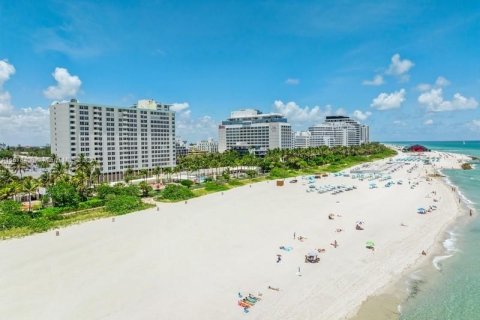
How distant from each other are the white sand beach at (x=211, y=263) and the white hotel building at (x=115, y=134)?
185 ft

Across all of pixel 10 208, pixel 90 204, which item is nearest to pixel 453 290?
pixel 10 208

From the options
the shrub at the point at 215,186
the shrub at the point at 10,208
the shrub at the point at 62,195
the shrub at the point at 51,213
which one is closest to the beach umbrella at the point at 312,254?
the shrub at the point at 51,213

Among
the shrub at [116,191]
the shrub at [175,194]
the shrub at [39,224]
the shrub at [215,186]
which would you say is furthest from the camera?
the shrub at [215,186]

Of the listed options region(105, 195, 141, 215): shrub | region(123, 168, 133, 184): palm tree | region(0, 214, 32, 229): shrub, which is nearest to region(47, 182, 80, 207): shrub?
region(105, 195, 141, 215): shrub

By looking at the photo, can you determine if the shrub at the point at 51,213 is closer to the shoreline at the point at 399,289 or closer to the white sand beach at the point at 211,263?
the white sand beach at the point at 211,263

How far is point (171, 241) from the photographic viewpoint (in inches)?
1838

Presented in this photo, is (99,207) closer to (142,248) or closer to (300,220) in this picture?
(142,248)

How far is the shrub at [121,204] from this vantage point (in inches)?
2621

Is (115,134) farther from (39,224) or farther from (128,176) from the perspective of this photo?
(39,224)

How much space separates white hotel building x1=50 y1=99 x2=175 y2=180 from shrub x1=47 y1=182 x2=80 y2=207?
42.3 m

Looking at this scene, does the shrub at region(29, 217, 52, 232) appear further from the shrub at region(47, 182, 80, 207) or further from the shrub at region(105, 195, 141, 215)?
the shrub at region(47, 182, 80, 207)

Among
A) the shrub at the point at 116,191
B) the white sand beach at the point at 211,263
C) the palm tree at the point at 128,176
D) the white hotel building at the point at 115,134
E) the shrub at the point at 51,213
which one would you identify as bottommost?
the white sand beach at the point at 211,263

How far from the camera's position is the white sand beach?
28641 mm

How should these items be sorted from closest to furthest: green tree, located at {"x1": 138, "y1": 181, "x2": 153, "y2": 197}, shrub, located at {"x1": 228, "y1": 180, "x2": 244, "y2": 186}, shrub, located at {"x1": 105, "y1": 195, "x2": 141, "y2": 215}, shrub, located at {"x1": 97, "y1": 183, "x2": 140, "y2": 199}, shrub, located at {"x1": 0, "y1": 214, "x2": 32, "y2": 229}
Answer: shrub, located at {"x1": 0, "y1": 214, "x2": 32, "y2": 229} → shrub, located at {"x1": 105, "y1": 195, "x2": 141, "y2": 215} → shrub, located at {"x1": 97, "y1": 183, "x2": 140, "y2": 199} → green tree, located at {"x1": 138, "y1": 181, "x2": 153, "y2": 197} → shrub, located at {"x1": 228, "y1": 180, "x2": 244, "y2": 186}
